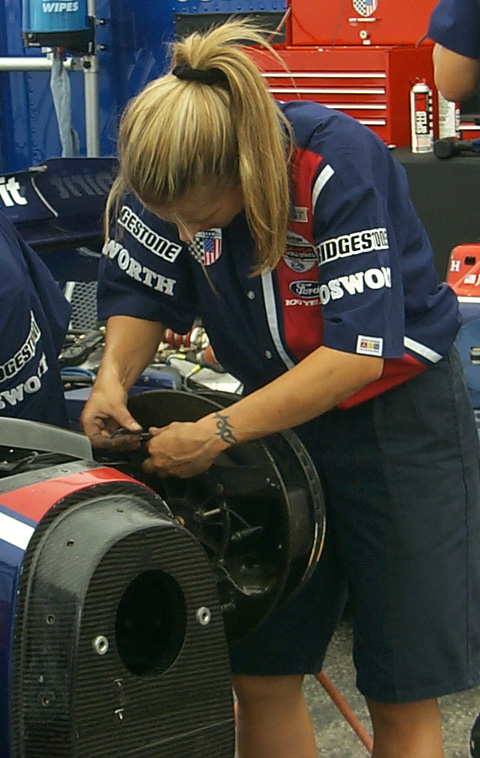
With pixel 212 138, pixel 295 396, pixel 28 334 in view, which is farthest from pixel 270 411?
pixel 28 334

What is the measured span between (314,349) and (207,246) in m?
0.23

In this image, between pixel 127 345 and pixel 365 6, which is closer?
pixel 127 345

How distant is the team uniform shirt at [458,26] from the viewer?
2.69m

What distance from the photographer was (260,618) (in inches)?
62.9

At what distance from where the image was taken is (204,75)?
1.56 meters

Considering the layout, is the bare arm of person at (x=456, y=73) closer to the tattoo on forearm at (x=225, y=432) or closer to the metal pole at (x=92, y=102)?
the tattoo on forearm at (x=225, y=432)

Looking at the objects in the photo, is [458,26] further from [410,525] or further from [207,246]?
[410,525]

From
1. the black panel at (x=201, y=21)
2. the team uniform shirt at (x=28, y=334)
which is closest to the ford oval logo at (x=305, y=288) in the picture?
the team uniform shirt at (x=28, y=334)

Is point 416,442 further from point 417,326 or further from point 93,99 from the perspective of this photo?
point 93,99

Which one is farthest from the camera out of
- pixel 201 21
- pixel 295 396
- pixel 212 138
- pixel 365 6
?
pixel 201 21

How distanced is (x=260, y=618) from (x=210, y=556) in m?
0.12

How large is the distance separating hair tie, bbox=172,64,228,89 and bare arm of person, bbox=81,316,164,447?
49 cm

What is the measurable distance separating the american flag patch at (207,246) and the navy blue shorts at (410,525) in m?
0.30

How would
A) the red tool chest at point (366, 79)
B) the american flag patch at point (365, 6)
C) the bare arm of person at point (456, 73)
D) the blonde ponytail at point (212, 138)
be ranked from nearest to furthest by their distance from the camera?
1. the blonde ponytail at point (212, 138)
2. the bare arm of person at point (456, 73)
3. the red tool chest at point (366, 79)
4. the american flag patch at point (365, 6)
